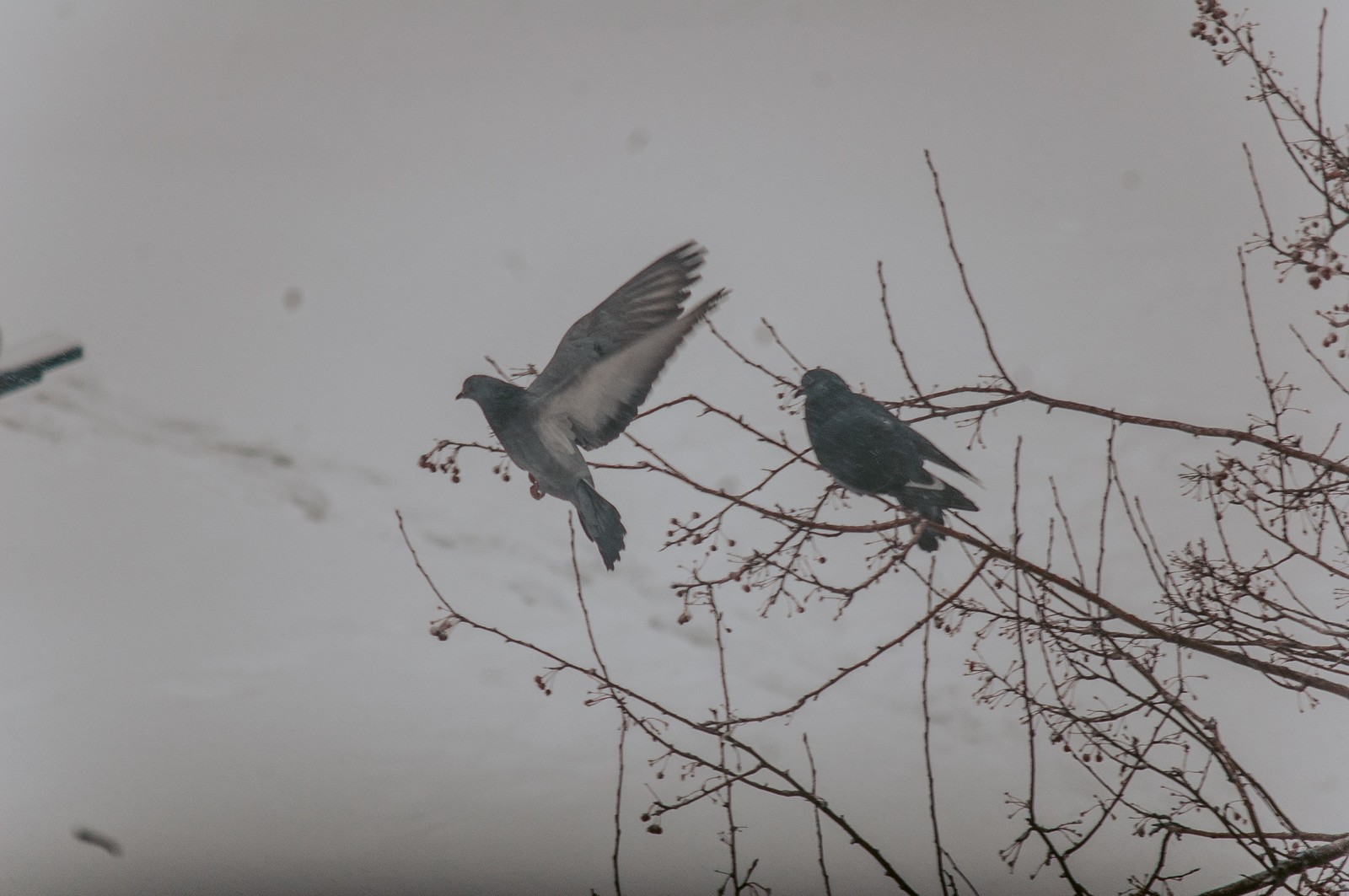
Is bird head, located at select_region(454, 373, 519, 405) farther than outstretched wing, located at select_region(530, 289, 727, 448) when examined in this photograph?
Yes

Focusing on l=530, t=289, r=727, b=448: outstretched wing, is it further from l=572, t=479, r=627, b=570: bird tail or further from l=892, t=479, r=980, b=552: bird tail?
→ l=892, t=479, r=980, b=552: bird tail

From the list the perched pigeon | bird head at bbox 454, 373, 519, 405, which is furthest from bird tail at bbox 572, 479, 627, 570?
the perched pigeon

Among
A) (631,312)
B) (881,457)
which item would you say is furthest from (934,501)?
(631,312)

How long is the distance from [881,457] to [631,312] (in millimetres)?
962

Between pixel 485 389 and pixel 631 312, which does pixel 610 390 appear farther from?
pixel 631 312

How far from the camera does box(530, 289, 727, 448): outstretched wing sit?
8.82 feet

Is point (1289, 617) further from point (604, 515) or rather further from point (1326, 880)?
point (604, 515)

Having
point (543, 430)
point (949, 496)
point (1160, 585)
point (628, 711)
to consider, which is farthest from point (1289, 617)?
point (543, 430)

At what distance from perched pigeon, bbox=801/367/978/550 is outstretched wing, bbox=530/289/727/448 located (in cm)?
59

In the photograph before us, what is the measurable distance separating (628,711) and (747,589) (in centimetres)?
38

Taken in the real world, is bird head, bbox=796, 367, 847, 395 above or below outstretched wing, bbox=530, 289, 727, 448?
above

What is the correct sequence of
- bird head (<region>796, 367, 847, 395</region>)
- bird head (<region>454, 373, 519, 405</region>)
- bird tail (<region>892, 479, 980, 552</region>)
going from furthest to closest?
1. bird head (<region>796, 367, 847, 395</region>)
2. bird head (<region>454, 373, 519, 405</region>)
3. bird tail (<region>892, 479, 980, 552</region>)

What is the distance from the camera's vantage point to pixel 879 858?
206 cm

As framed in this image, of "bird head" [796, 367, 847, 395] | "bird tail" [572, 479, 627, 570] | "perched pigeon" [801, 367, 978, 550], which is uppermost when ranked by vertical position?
"bird head" [796, 367, 847, 395]
